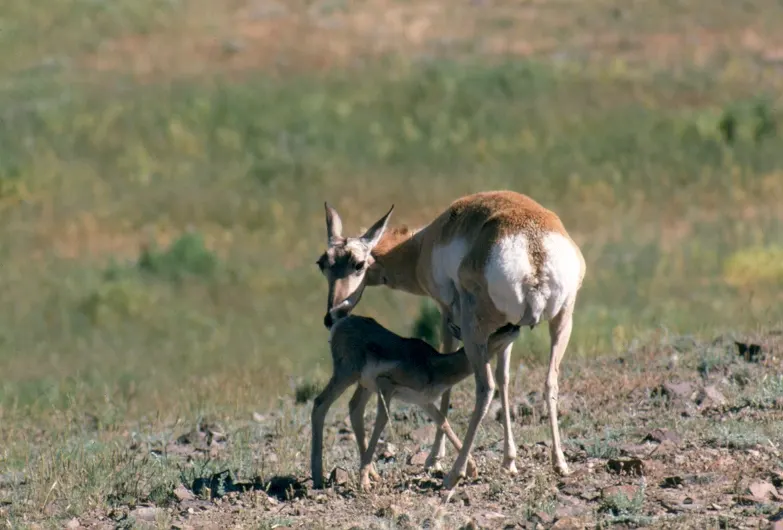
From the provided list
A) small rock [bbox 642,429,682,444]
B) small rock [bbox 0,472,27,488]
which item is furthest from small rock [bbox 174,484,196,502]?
small rock [bbox 642,429,682,444]

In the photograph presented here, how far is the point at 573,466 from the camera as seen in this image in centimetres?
931

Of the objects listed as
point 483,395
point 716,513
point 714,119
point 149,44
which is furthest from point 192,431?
point 149,44

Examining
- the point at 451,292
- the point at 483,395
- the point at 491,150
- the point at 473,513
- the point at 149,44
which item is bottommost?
the point at 473,513

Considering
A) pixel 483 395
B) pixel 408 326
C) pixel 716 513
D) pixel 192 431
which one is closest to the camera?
pixel 716 513

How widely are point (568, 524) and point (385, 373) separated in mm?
1814

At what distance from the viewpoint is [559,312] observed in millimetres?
9328

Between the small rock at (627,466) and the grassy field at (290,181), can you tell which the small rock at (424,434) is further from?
the small rock at (627,466)

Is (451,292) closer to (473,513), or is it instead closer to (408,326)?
(473,513)

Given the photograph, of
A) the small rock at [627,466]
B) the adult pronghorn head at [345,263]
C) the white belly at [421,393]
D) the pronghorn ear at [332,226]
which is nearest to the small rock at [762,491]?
the small rock at [627,466]

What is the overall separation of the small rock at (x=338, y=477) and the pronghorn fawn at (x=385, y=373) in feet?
0.32

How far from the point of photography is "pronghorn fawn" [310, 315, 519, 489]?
29.8 ft

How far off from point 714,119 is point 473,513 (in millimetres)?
25149

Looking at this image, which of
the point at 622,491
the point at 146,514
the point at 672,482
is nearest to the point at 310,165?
the point at 146,514

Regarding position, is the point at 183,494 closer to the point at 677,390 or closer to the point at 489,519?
the point at 489,519
